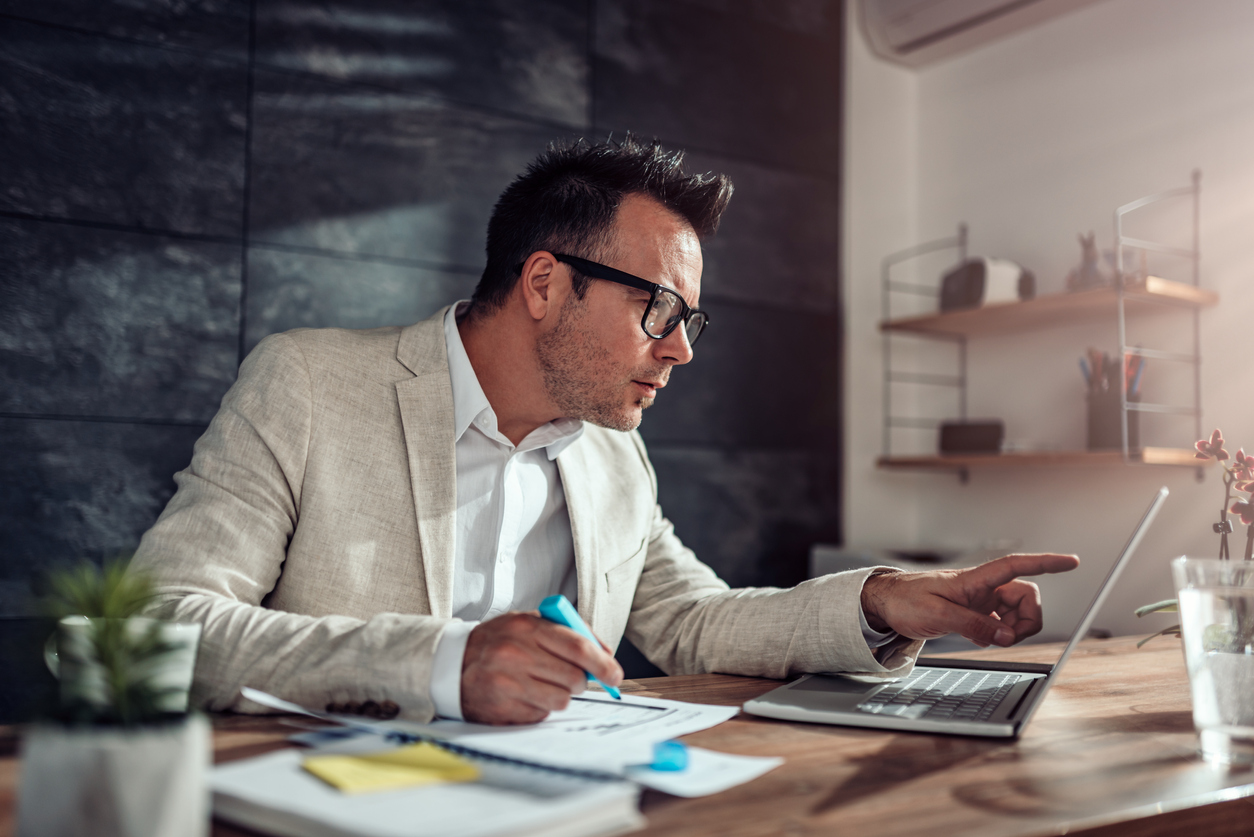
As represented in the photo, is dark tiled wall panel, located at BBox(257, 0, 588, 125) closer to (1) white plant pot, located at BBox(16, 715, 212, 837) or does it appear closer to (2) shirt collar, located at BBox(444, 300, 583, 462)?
(2) shirt collar, located at BBox(444, 300, 583, 462)

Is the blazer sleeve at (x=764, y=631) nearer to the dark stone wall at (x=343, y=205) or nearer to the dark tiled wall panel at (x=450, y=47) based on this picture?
the dark stone wall at (x=343, y=205)

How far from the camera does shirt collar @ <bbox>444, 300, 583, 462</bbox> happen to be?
4.88 feet

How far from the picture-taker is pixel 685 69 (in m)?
3.24

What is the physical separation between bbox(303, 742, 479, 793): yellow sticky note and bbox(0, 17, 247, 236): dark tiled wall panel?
6.82ft

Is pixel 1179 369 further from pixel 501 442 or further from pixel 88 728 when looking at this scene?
pixel 88 728

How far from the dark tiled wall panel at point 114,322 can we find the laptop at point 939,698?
1861mm

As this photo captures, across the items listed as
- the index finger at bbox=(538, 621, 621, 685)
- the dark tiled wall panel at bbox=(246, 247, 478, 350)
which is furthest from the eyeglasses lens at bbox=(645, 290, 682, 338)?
the dark tiled wall panel at bbox=(246, 247, 478, 350)

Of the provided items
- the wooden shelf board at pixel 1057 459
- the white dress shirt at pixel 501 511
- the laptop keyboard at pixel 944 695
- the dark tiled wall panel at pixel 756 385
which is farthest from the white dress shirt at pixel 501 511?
the wooden shelf board at pixel 1057 459

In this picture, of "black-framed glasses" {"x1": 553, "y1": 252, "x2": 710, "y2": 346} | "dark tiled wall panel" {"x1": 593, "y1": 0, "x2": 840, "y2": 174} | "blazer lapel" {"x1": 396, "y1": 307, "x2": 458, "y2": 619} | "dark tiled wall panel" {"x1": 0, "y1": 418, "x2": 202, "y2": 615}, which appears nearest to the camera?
"blazer lapel" {"x1": 396, "y1": 307, "x2": 458, "y2": 619}

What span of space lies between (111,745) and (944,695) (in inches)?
32.5

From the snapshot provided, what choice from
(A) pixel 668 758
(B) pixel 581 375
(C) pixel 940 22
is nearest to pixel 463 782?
(A) pixel 668 758

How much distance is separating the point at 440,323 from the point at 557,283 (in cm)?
22

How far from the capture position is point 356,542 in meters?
1.27

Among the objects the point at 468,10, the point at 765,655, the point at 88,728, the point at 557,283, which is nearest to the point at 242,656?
the point at 88,728
